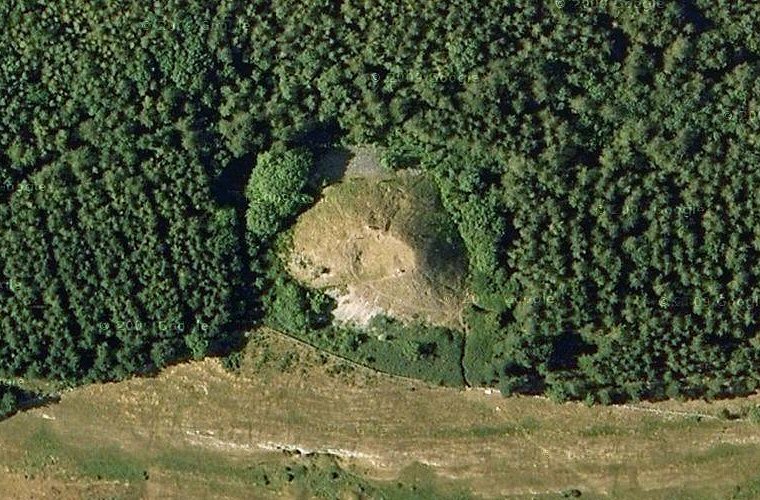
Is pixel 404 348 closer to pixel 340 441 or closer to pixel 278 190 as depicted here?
pixel 340 441

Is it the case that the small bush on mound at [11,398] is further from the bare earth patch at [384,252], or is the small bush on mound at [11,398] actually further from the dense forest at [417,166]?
the bare earth patch at [384,252]

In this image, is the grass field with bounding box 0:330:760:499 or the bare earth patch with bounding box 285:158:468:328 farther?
the grass field with bounding box 0:330:760:499

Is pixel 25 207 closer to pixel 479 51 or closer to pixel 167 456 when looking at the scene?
pixel 167 456

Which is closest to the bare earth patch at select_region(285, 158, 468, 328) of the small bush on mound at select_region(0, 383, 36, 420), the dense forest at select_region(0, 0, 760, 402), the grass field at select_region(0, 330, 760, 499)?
the dense forest at select_region(0, 0, 760, 402)

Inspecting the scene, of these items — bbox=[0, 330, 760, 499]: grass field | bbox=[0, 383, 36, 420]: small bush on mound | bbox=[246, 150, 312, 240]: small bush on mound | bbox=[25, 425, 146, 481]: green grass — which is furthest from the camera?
bbox=[25, 425, 146, 481]: green grass

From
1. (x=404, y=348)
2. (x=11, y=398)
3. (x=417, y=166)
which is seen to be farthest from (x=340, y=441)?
(x=11, y=398)

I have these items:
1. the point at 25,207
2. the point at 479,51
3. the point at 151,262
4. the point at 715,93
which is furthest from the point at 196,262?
the point at 715,93

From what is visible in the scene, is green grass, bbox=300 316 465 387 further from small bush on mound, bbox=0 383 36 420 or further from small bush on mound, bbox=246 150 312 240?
small bush on mound, bbox=0 383 36 420

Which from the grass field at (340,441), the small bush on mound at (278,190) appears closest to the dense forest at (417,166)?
the small bush on mound at (278,190)
